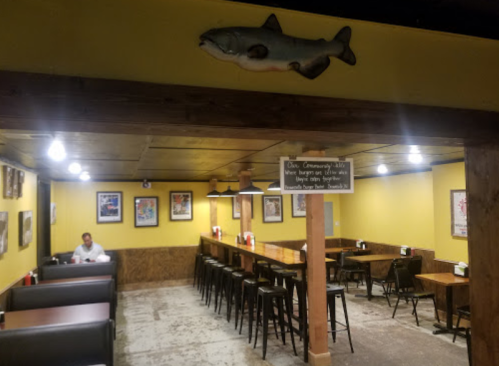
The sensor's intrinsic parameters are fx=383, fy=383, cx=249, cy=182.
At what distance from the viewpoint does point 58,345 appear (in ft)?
A: 8.82

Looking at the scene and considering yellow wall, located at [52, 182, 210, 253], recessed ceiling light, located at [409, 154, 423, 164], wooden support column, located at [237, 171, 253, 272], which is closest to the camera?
recessed ceiling light, located at [409, 154, 423, 164]

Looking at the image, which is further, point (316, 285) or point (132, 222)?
point (132, 222)

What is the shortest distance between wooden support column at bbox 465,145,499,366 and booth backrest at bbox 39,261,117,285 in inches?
206

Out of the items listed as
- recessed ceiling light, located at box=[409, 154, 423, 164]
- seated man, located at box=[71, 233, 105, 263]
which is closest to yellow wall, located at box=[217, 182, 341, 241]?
seated man, located at box=[71, 233, 105, 263]

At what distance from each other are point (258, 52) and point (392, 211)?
681 centimetres

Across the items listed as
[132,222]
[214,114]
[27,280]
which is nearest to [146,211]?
[132,222]

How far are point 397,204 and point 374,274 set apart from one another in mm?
1640

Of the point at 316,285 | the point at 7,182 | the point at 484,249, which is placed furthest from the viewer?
the point at 7,182

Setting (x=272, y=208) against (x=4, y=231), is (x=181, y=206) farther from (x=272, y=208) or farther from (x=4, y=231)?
(x=4, y=231)

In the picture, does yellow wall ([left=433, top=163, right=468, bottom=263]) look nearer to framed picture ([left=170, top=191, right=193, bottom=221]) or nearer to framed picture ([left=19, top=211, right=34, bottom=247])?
framed picture ([left=170, top=191, right=193, bottom=221])

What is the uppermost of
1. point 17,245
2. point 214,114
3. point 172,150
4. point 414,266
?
point 172,150

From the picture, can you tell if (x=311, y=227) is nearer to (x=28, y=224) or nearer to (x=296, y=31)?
(x=296, y=31)

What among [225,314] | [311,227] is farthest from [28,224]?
[311,227]

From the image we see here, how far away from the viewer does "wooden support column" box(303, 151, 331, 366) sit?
3982 millimetres
